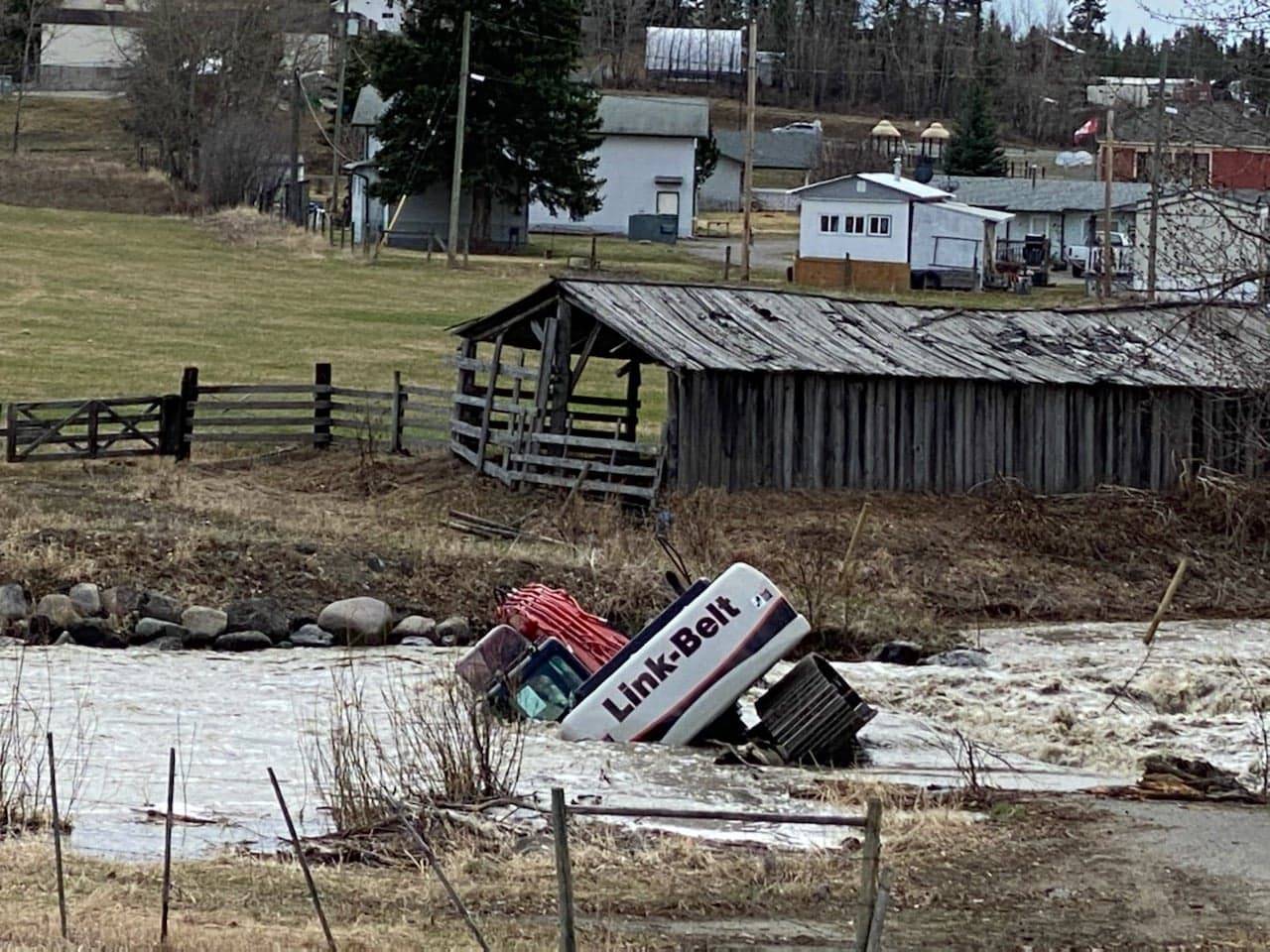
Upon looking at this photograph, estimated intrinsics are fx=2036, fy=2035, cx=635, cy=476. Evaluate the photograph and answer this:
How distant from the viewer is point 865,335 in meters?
29.1

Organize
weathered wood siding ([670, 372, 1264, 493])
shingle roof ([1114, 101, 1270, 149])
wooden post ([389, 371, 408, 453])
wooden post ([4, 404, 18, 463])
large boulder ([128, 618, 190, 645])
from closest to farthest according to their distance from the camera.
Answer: shingle roof ([1114, 101, 1270, 149]) → large boulder ([128, 618, 190, 645]) → weathered wood siding ([670, 372, 1264, 493]) → wooden post ([4, 404, 18, 463]) → wooden post ([389, 371, 408, 453])

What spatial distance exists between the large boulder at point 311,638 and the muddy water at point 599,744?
1.06 ft

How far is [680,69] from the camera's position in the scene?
121m

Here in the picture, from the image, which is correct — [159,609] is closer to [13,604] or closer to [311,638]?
[13,604]

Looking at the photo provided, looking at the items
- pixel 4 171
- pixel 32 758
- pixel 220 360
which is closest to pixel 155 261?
pixel 220 360

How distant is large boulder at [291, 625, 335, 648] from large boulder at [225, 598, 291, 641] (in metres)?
0.11

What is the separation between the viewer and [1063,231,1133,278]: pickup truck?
220 ft

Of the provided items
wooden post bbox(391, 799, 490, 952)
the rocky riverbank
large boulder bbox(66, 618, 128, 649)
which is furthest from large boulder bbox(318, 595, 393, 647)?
wooden post bbox(391, 799, 490, 952)

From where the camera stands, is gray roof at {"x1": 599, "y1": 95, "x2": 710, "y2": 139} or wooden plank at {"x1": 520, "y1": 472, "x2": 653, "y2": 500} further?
gray roof at {"x1": 599, "y1": 95, "x2": 710, "y2": 139}

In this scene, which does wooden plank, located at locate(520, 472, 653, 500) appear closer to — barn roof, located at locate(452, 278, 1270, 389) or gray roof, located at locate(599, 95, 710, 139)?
barn roof, located at locate(452, 278, 1270, 389)

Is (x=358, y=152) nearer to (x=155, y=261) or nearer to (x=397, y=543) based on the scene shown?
(x=155, y=261)

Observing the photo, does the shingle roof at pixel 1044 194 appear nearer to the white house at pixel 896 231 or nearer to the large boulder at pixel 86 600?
the white house at pixel 896 231

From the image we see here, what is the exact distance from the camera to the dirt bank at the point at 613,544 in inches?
825

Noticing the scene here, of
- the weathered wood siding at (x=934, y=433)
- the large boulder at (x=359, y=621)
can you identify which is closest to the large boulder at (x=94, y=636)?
the large boulder at (x=359, y=621)
